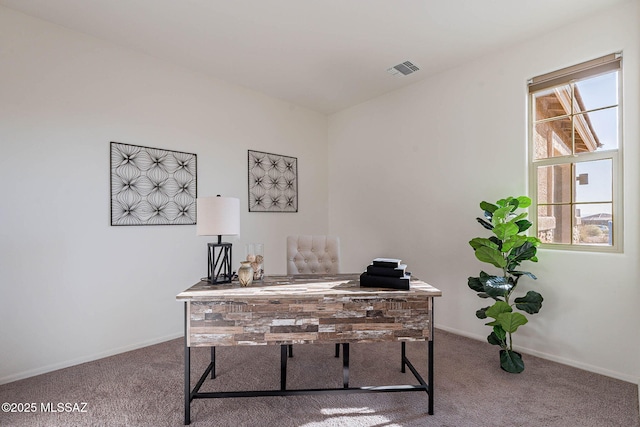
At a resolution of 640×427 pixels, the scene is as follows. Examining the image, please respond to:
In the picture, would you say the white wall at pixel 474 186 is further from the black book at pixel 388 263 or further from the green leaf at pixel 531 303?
the black book at pixel 388 263

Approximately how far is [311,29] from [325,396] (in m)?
2.81

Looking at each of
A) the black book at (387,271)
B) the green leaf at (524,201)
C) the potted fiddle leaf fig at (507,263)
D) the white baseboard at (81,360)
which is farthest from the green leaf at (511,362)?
the white baseboard at (81,360)

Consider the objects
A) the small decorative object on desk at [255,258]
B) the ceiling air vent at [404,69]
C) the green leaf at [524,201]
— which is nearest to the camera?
the small decorative object on desk at [255,258]

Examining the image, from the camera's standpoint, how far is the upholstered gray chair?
108 inches

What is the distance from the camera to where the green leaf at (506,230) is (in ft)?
7.83

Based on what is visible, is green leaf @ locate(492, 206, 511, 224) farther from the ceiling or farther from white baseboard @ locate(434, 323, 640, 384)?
the ceiling

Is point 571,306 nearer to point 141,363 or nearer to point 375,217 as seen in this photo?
point 375,217

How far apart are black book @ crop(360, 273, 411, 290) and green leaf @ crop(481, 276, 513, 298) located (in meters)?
0.87

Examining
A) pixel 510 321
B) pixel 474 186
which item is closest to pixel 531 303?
pixel 510 321

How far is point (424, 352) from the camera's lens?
2.75 metres

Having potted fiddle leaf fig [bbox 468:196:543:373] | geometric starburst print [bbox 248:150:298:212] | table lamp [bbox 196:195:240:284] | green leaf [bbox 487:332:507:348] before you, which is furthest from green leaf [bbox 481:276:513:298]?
geometric starburst print [bbox 248:150:298:212]

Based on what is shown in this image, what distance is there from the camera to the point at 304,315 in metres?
1.84

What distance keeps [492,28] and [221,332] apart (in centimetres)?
310

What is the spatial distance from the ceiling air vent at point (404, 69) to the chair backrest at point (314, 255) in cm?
193
